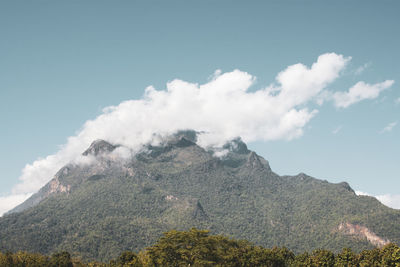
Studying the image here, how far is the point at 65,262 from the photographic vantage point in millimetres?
141625

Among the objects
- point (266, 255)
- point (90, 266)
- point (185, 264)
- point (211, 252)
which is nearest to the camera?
point (185, 264)

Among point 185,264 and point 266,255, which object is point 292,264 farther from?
point 185,264

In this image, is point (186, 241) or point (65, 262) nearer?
point (186, 241)

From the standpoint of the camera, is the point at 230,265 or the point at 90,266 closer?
the point at 230,265

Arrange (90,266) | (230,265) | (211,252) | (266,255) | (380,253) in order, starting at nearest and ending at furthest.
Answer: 1. (211,252)
2. (230,265)
3. (380,253)
4. (266,255)
5. (90,266)

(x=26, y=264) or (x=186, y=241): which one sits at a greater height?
(x=186, y=241)

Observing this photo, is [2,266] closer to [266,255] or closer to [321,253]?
[266,255]

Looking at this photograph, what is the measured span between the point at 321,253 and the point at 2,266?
111191 millimetres

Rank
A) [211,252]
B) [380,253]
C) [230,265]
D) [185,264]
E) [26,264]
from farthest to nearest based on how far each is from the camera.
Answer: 1. [26,264]
2. [380,253]
3. [230,265]
4. [211,252]
5. [185,264]

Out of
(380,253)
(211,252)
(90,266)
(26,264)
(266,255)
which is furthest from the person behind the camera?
(90,266)

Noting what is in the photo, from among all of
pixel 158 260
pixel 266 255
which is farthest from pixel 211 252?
pixel 266 255

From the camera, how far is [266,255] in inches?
4473

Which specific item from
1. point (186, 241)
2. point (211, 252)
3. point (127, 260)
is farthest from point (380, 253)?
point (127, 260)

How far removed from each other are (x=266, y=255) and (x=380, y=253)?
3342cm
